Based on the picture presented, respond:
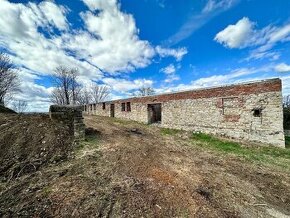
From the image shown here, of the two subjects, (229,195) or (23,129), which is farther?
(23,129)

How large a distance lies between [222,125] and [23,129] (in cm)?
963

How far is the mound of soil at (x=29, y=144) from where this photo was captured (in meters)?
4.41

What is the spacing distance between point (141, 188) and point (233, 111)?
7729mm

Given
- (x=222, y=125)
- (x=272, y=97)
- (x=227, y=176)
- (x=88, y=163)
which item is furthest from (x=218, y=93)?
(x=88, y=163)

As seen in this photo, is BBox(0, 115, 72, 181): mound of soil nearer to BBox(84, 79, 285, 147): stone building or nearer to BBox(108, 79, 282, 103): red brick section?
BBox(84, 79, 285, 147): stone building

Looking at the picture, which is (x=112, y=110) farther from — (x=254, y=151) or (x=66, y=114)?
(x=254, y=151)

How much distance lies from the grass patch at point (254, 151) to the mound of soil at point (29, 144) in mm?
6383

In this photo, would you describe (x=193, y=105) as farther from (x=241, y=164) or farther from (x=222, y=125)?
(x=241, y=164)

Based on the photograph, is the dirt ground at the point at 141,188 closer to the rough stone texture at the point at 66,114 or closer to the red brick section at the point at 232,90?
the rough stone texture at the point at 66,114

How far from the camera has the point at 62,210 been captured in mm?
2939

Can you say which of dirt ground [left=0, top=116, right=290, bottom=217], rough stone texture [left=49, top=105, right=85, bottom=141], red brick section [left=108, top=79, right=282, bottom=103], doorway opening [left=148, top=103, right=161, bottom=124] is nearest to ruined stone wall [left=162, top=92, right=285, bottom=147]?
red brick section [left=108, top=79, right=282, bottom=103]

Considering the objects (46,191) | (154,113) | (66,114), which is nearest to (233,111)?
(154,113)

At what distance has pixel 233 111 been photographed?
948 centimetres

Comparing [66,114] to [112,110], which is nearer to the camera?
[66,114]
